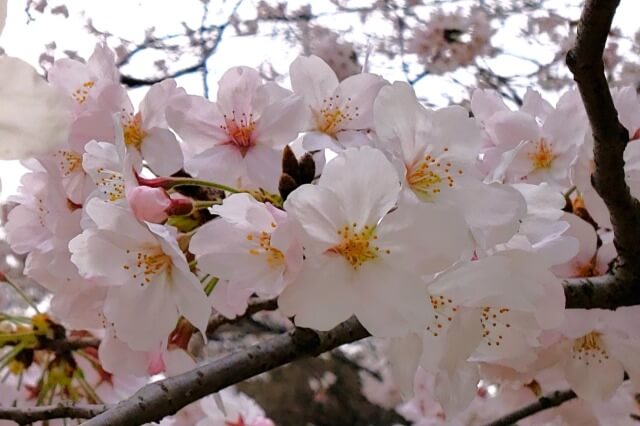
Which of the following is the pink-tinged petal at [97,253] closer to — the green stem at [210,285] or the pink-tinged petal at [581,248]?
the green stem at [210,285]

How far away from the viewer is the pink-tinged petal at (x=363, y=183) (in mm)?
578

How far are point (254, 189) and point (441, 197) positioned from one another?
0.22 metres

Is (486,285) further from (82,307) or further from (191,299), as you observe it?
(82,307)

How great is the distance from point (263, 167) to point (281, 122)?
0.18ft

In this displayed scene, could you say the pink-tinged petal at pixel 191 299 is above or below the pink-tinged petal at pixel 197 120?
below

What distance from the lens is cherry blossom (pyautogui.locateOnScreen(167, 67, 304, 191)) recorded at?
77 centimetres

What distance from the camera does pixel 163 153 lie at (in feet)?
2.67

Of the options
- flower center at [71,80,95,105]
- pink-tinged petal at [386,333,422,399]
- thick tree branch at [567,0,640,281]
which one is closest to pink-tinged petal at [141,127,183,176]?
flower center at [71,80,95,105]

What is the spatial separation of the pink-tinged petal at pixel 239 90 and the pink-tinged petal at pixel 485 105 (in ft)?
1.01

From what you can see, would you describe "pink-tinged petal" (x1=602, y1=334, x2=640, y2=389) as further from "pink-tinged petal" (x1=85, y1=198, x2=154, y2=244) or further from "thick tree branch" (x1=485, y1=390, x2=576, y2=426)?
"pink-tinged petal" (x1=85, y1=198, x2=154, y2=244)

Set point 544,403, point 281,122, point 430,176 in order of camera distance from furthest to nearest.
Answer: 1. point 544,403
2. point 281,122
3. point 430,176

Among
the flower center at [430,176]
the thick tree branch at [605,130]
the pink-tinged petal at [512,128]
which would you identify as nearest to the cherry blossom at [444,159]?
the flower center at [430,176]

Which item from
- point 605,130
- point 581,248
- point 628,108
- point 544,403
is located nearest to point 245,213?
point 605,130

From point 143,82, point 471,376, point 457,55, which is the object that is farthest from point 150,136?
point 457,55
